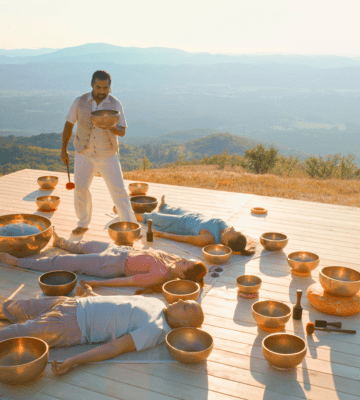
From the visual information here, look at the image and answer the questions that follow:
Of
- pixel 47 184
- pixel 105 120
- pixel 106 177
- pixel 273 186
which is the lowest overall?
pixel 273 186

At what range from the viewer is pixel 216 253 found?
3.24m

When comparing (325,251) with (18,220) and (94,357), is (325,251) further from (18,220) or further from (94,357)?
(18,220)

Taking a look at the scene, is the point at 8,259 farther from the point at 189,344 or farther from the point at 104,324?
the point at 189,344

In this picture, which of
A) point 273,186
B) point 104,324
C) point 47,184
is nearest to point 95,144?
point 104,324

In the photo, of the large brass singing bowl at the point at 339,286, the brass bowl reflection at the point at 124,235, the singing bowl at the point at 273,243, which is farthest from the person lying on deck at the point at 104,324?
the singing bowl at the point at 273,243

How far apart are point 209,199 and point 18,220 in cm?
256

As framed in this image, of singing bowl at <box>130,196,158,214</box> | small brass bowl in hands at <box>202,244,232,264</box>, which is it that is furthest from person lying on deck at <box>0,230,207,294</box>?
singing bowl at <box>130,196,158,214</box>

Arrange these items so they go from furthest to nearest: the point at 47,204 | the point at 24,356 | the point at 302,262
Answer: the point at 47,204
the point at 302,262
the point at 24,356

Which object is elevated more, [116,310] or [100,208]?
[116,310]

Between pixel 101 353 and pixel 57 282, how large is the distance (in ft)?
2.91

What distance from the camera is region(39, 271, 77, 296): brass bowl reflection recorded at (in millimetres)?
2451

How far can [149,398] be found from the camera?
1.69 m

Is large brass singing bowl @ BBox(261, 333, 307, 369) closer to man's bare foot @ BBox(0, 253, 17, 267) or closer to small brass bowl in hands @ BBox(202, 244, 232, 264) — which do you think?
small brass bowl in hands @ BBox(202, 244, 232, 264)

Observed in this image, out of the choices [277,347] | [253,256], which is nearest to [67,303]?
[277,347]
